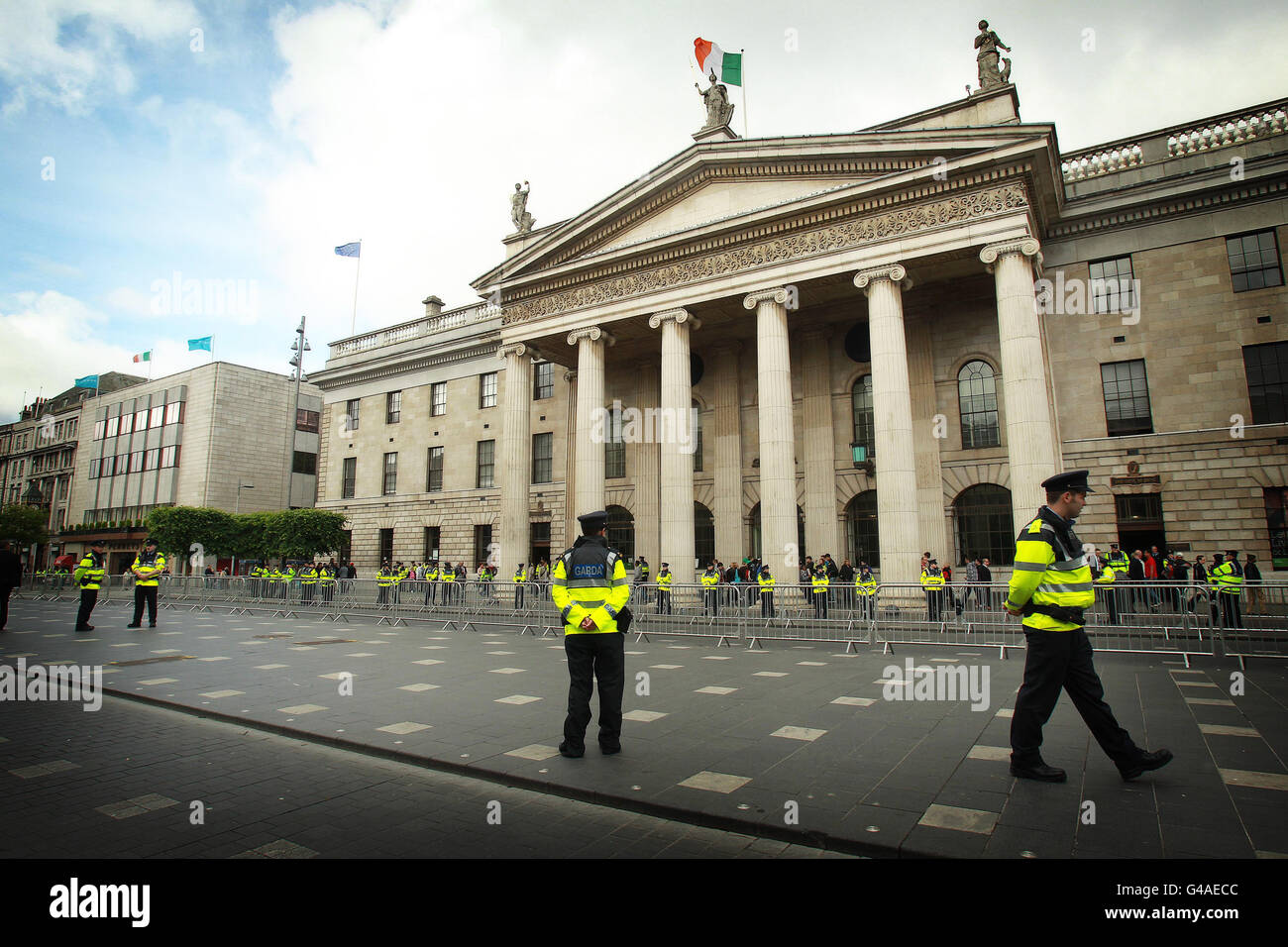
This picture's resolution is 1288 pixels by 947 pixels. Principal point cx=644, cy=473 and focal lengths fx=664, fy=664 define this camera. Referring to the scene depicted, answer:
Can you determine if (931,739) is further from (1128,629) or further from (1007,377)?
(1007,377)

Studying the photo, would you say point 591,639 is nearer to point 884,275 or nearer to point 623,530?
point 884,275

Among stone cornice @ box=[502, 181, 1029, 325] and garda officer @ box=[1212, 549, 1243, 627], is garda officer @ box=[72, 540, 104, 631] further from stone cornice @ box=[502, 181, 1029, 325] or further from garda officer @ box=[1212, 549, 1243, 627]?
garda officer @ box=[1212, 549, 1243, 627]

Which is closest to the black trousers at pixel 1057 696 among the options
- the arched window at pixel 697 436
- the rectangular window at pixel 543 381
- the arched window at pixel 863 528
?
the arched window at pixel 863 528

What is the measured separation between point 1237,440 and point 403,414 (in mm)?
→ 35761

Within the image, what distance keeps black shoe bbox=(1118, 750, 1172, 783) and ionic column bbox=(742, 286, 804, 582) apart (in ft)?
51.0

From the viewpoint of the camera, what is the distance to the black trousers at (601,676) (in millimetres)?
5758

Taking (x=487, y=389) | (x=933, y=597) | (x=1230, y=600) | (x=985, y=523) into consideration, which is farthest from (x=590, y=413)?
(x=1230, y=600)

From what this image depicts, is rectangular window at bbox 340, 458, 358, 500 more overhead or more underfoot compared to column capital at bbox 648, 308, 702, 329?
more underfoot

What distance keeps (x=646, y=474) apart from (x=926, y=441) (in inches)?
451

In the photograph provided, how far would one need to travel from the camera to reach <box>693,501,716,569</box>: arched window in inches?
1102

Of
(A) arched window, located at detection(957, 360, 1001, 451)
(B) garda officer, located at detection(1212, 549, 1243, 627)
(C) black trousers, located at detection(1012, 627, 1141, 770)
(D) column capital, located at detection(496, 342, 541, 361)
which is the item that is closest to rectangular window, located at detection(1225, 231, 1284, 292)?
(A) arched window, located at detection(957, 360, 1001, 451)

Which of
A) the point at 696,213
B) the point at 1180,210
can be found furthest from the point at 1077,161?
the point at 696,213

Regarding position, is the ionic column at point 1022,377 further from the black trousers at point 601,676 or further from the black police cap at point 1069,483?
the black trousers at point 601,676
